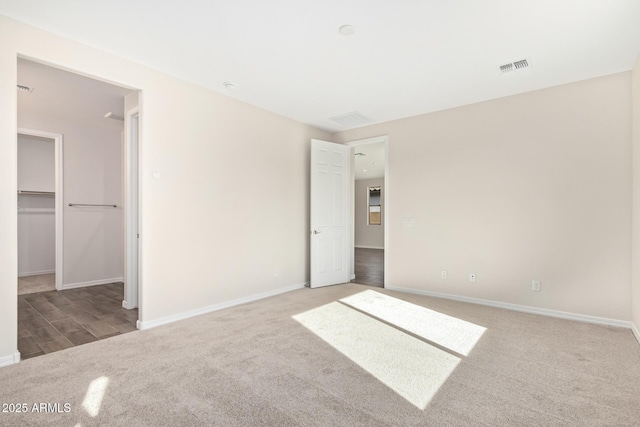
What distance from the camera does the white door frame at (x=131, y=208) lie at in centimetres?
393

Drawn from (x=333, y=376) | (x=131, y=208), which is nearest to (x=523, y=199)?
(x=333, y=376)

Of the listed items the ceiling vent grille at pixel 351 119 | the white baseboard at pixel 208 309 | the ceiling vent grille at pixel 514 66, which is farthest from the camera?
the ceiling vent grille at pixel 351 119

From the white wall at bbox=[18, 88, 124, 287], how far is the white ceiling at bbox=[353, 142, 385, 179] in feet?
14.5

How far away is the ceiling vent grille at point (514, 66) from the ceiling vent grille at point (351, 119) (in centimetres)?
193

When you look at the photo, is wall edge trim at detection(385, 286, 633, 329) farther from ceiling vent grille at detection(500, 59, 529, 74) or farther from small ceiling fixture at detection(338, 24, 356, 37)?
small ceiling fixture at detection(338, 24, 356, 37)

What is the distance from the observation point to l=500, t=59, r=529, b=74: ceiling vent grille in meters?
3.12

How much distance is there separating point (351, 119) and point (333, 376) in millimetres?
3815

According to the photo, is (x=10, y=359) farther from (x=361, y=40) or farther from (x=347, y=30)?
(x=361, y=40)

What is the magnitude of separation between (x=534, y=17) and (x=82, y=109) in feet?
18.3

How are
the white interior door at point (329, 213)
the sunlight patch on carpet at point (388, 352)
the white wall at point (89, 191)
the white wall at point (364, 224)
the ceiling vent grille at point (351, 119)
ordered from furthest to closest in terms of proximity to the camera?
1. the white wall at point (364, 224)
2. the white interior door at point (329, 213)
3. the white wall at point (89, 191)
4. the ceiling vent grille at point (351, 119)
5. the sunlight patch on carpet at point (388, 352)

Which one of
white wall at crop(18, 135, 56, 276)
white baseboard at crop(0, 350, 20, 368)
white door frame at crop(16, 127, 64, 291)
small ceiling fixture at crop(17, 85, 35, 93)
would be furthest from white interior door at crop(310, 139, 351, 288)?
white wall at crop(18, 135, 56, 276)

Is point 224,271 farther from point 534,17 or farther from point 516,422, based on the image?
point 534,17

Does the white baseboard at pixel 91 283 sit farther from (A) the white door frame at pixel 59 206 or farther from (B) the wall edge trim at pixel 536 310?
(B) the wall edge trim at pixel 536 310

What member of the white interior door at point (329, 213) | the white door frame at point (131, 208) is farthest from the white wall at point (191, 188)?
the white door frame at point (131, 208)
